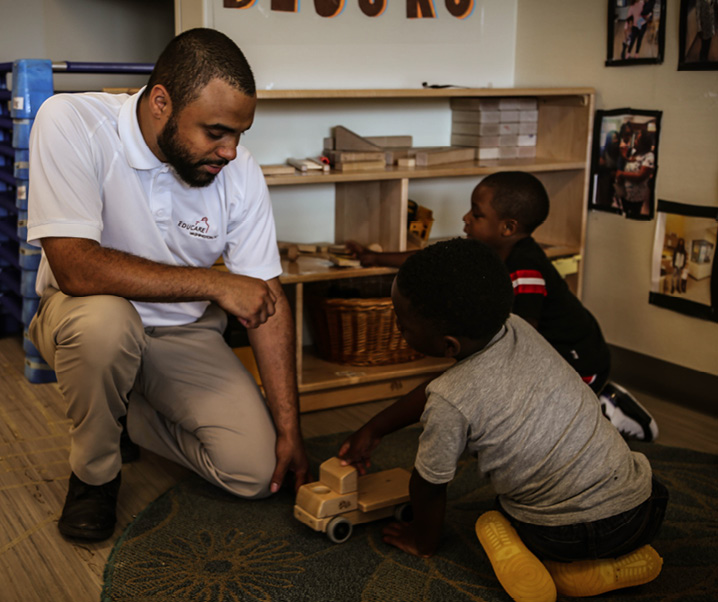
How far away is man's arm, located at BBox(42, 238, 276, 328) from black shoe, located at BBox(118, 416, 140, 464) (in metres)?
0.59

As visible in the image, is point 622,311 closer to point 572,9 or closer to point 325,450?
point 572,9

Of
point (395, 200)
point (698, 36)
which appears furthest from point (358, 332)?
point (698, 36)

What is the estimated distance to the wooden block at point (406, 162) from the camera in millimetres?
2824

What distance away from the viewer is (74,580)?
1.68 meters

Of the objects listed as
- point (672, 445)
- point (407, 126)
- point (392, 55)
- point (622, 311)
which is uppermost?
point (392, 55)

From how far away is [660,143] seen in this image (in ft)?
9.27

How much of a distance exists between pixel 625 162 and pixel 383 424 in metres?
1.66

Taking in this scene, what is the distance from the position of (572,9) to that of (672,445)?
5.38 ft

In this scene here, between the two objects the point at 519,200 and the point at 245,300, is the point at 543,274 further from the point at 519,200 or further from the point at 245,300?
the point at 245,300

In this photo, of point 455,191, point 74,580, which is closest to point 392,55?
point 455,191

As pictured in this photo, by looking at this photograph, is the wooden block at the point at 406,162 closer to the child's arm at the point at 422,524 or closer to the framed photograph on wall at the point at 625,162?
the framed photograph on wall at the point at 625,162

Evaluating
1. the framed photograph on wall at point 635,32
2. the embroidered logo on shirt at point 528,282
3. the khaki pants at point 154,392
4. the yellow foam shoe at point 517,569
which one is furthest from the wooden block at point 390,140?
the yellow foam shoe at point 517,569

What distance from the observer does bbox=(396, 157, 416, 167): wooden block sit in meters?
2.82

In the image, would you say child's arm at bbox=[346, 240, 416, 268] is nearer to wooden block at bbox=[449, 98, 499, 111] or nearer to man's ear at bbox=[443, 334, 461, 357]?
wooden block at bbox=[449, 98, 499, 111]
